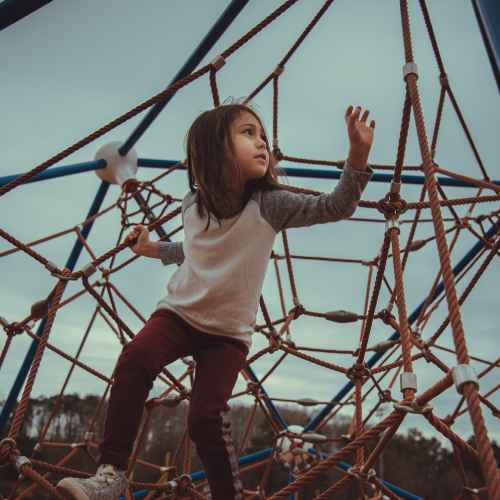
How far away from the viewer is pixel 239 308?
0.99 meters

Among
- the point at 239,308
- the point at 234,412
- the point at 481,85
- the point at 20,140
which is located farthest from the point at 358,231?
the point at 234,412

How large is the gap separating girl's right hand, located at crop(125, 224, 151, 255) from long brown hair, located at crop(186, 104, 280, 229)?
220 millimetres

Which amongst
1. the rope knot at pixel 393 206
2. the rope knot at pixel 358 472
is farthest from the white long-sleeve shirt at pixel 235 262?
the rope knot at pixel 358 472

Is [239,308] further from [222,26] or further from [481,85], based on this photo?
[481,85]

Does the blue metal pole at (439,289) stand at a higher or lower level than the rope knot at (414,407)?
higher

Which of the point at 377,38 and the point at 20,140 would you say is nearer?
the point at 20,140

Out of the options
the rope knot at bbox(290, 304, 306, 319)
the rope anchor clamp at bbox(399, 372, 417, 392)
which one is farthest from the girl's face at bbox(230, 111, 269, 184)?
the rope knot at bbox(290, 304, 306, 319)

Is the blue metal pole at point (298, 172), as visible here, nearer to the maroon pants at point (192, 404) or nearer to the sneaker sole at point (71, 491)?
the maroon pants at point (192, 404)

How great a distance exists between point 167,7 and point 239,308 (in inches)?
82.4

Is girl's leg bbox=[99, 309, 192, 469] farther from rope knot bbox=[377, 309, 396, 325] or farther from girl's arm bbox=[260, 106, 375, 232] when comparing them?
rope knot bbox=[377, 309, 396, 325]

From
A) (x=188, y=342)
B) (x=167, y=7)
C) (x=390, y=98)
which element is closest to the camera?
(x=188, y=342)

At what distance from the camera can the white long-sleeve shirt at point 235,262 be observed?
973 mm

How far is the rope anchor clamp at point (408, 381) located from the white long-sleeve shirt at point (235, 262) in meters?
0.28

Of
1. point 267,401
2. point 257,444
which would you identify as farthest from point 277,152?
point 257,444
